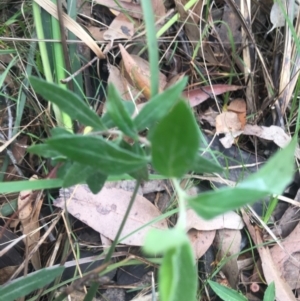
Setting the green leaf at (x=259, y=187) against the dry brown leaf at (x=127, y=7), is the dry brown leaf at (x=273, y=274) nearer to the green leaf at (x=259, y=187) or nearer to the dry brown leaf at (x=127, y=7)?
the dry brown leaf at (x=127, y=7)

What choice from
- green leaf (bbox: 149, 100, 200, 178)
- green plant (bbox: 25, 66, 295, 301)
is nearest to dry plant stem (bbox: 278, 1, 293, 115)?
green plant (bbox: 25, 66, 295, 301)

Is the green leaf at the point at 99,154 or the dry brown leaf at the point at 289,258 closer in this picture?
the green leaf at the point at 99,154

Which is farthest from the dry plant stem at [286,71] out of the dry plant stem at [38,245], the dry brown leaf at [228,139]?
the dry plant stem at [38,245]

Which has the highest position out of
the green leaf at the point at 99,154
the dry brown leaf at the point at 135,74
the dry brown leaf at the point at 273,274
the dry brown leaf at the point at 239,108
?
the green leaf at the point at 99,154

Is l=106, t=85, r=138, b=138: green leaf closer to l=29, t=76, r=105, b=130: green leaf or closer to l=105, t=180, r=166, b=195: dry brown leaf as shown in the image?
l=29, t=76, r=105, b=130: green leaf

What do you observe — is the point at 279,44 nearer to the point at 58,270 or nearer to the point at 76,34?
the point at 76,34

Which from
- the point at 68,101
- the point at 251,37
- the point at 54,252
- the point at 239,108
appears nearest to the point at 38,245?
the point at 54,252
